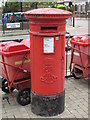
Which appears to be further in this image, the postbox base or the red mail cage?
the red mail cage

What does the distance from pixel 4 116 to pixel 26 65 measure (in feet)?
3.68

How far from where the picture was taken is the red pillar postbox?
11.9ft

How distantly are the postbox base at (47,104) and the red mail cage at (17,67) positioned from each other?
0.42 metres

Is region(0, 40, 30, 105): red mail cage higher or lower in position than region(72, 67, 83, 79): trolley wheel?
higher

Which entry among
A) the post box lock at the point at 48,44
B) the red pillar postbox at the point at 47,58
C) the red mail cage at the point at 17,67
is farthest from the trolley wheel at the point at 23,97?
the post box lock at the point at 48,44

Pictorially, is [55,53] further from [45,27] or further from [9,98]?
[9,98]

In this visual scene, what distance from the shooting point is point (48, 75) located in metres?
3.85

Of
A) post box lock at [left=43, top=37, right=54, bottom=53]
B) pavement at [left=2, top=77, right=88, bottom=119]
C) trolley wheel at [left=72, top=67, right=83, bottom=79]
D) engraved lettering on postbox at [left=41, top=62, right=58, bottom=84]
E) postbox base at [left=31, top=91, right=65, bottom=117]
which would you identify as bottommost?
pavement at [left=2, top=77, right=88, bottom=119]

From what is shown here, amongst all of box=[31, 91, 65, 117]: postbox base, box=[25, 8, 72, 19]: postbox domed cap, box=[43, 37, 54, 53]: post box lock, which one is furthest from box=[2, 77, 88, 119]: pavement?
box=[25, 8, 72, 19]: postbox domed cap

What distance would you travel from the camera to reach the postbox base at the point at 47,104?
13.1 ft

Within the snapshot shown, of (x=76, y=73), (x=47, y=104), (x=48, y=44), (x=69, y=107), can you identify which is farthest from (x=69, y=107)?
(x=76, y=73)

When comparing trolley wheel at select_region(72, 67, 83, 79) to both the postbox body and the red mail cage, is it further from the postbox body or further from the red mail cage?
the postbox body

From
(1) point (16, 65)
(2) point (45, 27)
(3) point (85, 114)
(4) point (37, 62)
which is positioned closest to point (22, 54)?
(1) point (16, 65)

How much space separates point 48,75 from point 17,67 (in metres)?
0.76
